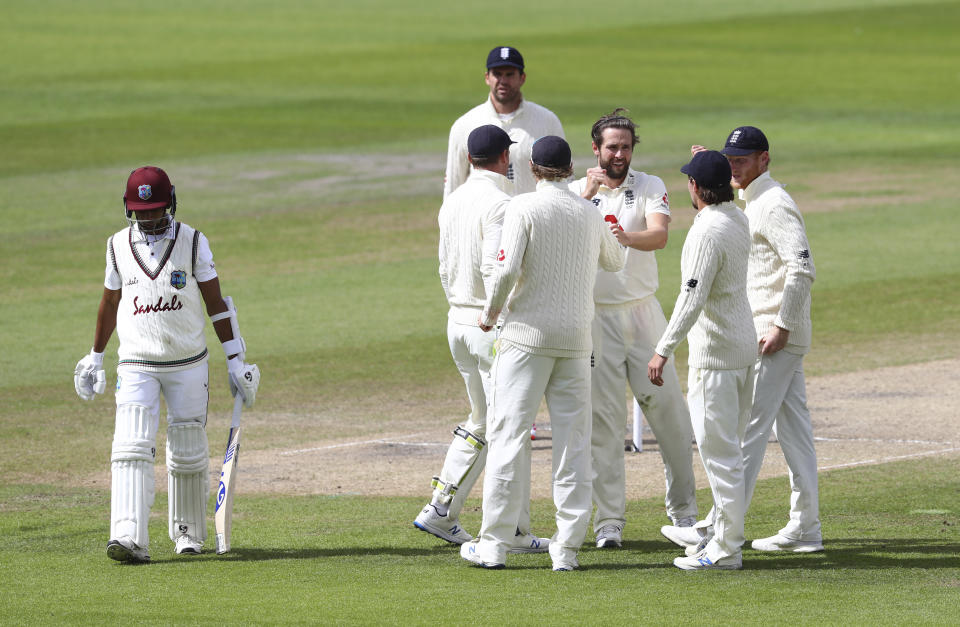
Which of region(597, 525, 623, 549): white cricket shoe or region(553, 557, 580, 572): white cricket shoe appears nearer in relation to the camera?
region(553, 557, 580, 572): white cricket shoe

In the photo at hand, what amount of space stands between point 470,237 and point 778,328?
Result: 174 cm

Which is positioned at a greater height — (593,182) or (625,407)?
(593,182)

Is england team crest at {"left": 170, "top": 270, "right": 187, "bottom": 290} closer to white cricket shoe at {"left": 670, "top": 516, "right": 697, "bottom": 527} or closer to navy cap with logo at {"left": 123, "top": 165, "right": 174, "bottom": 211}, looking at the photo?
navy cap with logo at {"left": 123, "top": 165, "right": 174, "bottom": 211}

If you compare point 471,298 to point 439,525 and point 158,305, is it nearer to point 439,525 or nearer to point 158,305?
point 439,525

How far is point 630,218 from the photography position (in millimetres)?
8766

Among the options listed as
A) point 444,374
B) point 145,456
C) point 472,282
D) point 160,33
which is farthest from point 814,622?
point 160,33

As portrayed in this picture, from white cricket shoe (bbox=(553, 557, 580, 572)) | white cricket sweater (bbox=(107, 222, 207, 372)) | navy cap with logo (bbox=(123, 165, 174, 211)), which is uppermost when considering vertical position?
navy cap with logo (bbox=(123, 165, 174, 211))

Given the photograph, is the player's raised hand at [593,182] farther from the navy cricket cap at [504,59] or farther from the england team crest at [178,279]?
the england team crest at [178,279]

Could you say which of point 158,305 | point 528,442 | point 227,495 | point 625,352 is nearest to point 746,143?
point 625,352

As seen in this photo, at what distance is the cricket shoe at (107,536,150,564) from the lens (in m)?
8.00

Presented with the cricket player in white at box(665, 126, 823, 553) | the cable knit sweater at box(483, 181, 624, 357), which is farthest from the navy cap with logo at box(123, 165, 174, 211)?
the cricket player in white at box(665, 126, 823, 553)

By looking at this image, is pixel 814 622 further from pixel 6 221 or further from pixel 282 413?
pixel 6 221

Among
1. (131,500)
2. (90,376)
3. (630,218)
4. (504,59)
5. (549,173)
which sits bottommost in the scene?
(131,500)

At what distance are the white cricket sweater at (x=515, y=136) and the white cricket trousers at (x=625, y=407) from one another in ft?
4.26
